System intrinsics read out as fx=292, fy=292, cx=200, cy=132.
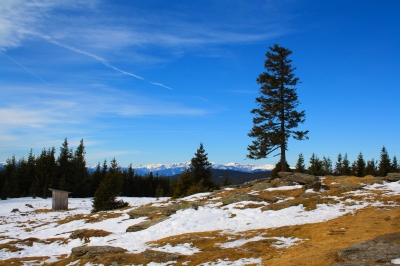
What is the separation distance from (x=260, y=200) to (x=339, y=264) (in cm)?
1403

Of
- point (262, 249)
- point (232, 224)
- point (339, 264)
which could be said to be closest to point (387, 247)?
point (339, 264)

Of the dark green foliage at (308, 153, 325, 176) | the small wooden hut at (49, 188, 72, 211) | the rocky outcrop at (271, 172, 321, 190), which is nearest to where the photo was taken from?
the rocky outcrop at (271, 172, 321, 190)

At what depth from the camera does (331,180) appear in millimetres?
27562

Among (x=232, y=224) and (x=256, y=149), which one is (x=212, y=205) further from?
(x=256, y=149)

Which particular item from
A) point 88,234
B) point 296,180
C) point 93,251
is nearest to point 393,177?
point 296,180

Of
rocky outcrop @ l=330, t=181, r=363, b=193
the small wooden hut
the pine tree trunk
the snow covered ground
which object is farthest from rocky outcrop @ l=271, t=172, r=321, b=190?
the small wooden hut

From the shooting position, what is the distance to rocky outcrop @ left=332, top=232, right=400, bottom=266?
7691 millimetres

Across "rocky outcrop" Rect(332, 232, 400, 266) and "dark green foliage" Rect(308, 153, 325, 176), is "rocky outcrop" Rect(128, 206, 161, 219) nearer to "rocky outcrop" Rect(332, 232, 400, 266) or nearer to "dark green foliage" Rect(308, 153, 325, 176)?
"rocky outcrop" Rect(332, 232, 400, 266)

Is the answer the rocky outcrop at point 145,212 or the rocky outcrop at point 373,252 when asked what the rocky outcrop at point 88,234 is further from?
the rocky outcrop at point 373,252

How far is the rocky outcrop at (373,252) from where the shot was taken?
7.69 m

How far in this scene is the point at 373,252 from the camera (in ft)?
27.2

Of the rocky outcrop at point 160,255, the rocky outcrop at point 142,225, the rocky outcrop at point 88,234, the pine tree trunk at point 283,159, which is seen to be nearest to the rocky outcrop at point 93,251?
the rocky outcrop at point 160,255

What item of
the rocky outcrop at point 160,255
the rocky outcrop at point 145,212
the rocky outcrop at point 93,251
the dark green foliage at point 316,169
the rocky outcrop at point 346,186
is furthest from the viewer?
the dark green foliage at point 316,169

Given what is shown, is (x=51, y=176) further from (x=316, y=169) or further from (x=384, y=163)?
(x=384, y=163)
